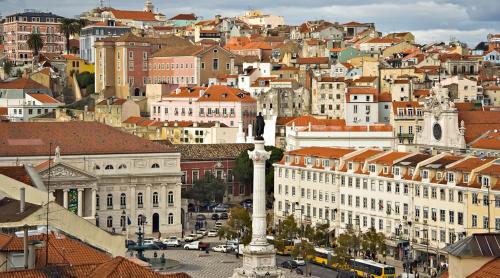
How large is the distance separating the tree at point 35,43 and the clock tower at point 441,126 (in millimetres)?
89065

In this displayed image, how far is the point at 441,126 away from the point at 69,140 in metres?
23.3

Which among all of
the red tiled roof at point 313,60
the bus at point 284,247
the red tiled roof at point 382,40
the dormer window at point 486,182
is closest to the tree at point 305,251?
the bus at point 284,247

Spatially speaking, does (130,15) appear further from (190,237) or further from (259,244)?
(259,244)

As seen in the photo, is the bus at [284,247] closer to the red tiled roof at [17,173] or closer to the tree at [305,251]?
the tree at [305,251]

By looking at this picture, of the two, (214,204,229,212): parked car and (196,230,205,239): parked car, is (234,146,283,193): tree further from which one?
(196,230,205,239): parked car

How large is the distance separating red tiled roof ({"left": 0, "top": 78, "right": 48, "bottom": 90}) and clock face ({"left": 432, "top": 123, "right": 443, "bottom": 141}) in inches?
2296

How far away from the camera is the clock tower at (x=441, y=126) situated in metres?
82.3

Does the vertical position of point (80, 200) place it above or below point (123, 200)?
above

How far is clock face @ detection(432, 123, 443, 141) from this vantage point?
83.5 metres

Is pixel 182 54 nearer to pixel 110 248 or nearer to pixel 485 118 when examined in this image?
pixel 485 118

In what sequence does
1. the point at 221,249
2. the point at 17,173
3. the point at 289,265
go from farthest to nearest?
1. the point at 221,249
2. the point at 289,265
3. the point at 17,173

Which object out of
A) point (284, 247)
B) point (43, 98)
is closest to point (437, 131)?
point (284, 247)

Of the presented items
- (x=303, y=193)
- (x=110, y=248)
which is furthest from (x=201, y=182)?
(x=110, y=248)

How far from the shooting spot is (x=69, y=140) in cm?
8119
